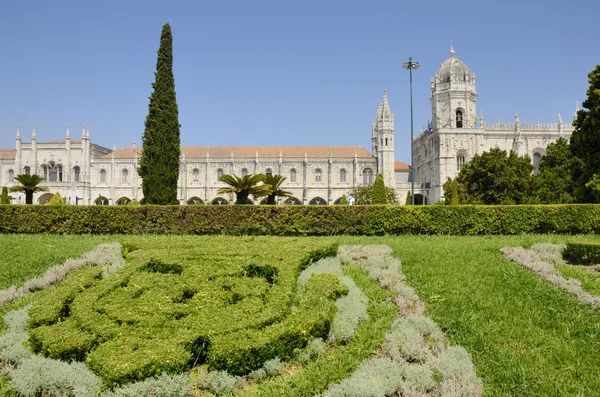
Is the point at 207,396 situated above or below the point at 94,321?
below

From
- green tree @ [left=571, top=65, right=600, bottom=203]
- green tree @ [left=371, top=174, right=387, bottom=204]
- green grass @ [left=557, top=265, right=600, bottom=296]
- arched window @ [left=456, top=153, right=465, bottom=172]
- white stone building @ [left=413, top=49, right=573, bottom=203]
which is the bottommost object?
green grass @ [left=557, top=265, right=600, bottom=296]

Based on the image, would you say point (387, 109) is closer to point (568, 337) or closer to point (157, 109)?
point (157, 109)

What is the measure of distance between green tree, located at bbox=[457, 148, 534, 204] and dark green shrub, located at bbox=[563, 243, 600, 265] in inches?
953

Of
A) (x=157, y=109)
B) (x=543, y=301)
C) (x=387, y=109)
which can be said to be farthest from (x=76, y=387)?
(x=387, y=109)

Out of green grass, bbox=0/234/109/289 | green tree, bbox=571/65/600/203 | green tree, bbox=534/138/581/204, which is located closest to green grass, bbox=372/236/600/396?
green grass, bbox=0/234/109/289

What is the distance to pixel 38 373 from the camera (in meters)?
4.75

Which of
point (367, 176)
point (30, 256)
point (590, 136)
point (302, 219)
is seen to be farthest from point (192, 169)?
point (30, 256)

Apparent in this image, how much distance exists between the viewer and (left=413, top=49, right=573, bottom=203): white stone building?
52562 millimetres

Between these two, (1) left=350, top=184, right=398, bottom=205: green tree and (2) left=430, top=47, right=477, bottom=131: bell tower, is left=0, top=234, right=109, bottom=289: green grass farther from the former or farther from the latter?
(2) left=430, top=47, right=477, bottom=131: bell tower

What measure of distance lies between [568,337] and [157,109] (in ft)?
67.8

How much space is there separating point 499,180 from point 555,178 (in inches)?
206

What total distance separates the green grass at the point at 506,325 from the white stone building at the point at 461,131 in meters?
44.6

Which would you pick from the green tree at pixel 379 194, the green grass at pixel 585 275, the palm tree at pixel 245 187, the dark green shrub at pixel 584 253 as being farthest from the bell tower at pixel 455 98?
the green grass at pixel 585 275

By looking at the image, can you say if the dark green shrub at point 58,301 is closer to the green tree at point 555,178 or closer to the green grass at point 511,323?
the green grass at point 511,323
